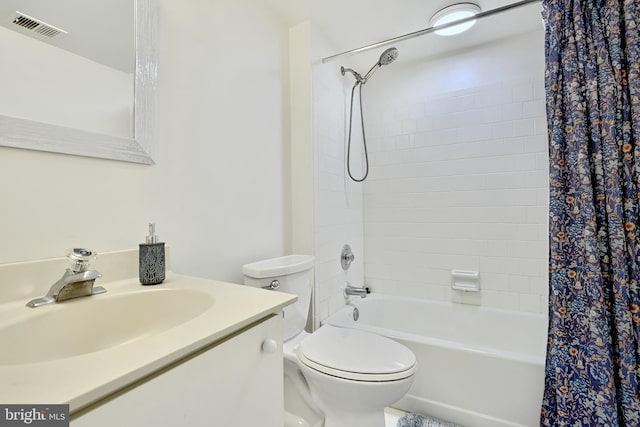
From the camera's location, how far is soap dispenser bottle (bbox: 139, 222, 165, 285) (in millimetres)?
876

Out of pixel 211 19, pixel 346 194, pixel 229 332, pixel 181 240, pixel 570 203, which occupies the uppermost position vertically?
pixel 211 19

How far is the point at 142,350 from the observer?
47 centimetres

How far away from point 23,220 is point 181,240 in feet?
1.48

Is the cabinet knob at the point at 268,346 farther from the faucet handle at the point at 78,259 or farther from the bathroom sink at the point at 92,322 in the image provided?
the faucet handle at the point at 78,259

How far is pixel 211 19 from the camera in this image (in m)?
1.31

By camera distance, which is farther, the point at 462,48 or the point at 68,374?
the point at 462,48

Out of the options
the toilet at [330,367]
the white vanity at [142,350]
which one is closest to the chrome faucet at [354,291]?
the toilet at [330,367]

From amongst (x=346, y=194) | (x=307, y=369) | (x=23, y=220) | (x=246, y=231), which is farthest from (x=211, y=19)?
(x=307, y=369)

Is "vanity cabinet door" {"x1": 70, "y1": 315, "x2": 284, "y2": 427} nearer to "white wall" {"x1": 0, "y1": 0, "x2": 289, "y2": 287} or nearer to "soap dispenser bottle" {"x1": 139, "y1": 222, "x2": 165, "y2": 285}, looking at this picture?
"soap dispenser bottle" {"x1": 139, "y1": 222, "x2": 165, "y2": 285}

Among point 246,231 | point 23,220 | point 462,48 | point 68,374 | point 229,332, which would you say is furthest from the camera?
point 462,48

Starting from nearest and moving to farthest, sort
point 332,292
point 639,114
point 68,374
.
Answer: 1. point 68,374
2. point 639,114
3. point 332,292

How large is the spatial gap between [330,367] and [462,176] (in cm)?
163

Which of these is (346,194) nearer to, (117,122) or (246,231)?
(246,231)

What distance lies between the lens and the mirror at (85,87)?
76 cm
